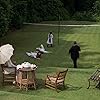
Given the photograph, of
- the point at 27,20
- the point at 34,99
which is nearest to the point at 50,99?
the point at 34,99

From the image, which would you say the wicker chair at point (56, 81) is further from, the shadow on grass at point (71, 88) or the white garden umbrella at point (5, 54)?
the white garden umbrella at point (5, 54)

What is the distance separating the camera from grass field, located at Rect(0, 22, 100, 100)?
43.0 ft

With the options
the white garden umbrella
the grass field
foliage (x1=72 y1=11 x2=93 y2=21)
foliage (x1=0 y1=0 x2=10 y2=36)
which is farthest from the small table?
foliage (x1=72 y1=11 x2=93 y2=21)

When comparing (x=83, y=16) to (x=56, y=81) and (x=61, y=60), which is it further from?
(x=56, y=81)

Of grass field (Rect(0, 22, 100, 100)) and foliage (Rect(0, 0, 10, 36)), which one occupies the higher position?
foliage (Rect(0, 0, 10, 36))

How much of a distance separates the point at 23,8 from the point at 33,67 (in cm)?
2832

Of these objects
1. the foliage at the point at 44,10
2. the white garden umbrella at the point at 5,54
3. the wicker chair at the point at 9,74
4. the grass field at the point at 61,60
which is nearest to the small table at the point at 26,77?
the grass field at the point at 61,60

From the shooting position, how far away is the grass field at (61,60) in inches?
516

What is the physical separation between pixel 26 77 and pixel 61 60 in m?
9.59

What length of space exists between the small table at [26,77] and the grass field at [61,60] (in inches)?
12.6

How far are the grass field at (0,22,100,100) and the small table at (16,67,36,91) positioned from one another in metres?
0.32

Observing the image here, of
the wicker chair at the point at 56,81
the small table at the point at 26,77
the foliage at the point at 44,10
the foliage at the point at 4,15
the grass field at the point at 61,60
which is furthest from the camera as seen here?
the foliage at the point at 44,10

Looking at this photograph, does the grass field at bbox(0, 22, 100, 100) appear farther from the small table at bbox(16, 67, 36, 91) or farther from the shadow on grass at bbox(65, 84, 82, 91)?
the small table at bbox(16, 67, 36, 91)

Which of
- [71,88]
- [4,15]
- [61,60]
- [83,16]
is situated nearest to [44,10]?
[83,16]
